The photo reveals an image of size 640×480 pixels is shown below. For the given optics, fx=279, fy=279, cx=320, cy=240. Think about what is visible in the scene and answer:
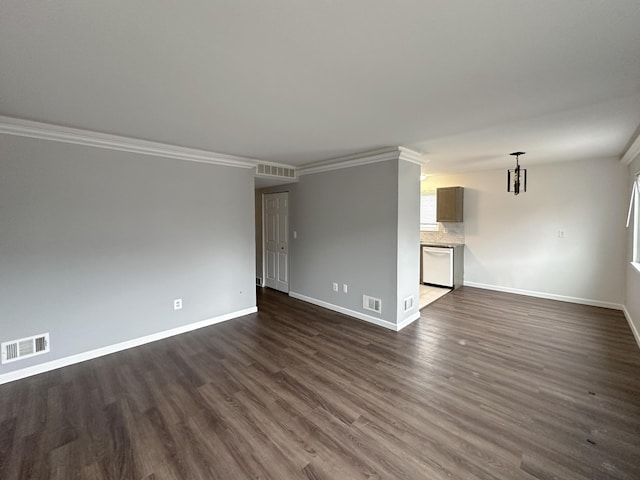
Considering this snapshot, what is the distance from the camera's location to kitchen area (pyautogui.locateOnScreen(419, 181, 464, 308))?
567cm

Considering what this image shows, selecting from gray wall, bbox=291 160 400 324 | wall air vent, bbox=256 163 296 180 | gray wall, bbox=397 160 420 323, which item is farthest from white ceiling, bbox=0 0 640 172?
wall air vent, bbox=256 163 296 180

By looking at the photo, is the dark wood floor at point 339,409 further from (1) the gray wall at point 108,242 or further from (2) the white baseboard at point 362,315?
(1) the gray wall at point 108,242

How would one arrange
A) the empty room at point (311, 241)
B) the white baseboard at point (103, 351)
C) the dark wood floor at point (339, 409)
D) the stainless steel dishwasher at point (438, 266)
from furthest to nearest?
the stainless steel dishwasher at point (438, 266) < the white baseboard at point (103, 351) < the dark wood floor at point (339, 409) < the empty room at point (311, 241)

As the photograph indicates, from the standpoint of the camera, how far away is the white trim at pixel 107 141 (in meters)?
2.55

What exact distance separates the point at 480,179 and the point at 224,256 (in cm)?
510

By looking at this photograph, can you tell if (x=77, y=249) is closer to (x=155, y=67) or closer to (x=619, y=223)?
(x=155, y=67)

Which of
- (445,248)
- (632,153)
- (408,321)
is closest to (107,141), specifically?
(408,321)

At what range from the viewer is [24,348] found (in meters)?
2.67

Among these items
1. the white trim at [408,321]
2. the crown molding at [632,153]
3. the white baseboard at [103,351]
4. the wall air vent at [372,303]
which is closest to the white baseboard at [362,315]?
the white trim at [408,321]

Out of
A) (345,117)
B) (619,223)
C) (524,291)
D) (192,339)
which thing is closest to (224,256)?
(192,339)

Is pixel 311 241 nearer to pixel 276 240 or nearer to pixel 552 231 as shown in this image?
pixel 276 240

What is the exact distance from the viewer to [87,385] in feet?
8.31

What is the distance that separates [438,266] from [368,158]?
3.18 m

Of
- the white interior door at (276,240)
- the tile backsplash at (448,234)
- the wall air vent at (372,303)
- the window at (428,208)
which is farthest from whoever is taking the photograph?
the window at (428,208)
